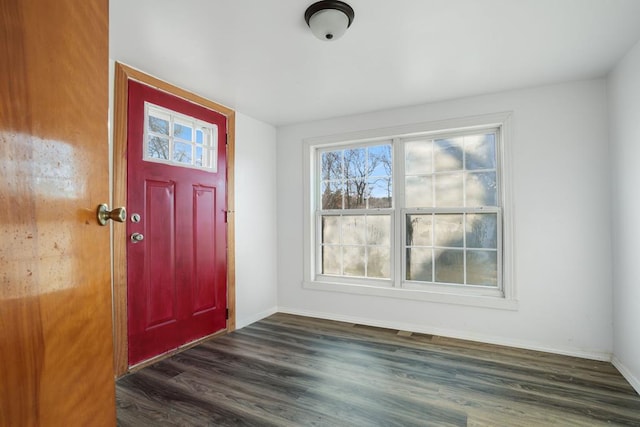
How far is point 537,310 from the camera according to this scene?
2.85m

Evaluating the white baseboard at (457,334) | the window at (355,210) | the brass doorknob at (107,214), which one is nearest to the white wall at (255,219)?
the white baseboard at (457,334)

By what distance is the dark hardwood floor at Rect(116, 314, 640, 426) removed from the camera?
6.21 feet

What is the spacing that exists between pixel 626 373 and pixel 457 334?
1199 millimetres

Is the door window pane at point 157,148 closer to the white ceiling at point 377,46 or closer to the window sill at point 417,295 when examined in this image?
the white ceiling at point 377,46

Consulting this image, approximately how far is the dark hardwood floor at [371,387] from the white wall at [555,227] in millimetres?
211

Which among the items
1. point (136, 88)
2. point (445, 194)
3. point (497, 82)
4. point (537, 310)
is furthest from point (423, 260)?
point (136, 88)

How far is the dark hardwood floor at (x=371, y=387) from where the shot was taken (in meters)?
1.89

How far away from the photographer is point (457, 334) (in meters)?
3.13

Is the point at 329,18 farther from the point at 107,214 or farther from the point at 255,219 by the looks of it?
the point at 255,219

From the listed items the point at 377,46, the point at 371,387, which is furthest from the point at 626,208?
the point at 371,387

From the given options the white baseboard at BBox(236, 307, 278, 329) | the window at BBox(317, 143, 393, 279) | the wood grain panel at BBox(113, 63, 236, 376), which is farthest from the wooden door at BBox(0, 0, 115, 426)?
the window at BBox(317, 143, 393, 279)

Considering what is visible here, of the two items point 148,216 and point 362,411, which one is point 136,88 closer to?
point 148,216

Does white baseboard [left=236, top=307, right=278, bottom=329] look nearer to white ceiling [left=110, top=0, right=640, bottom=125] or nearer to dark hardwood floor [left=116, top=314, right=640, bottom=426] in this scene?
dark hardwood floor [left=116, top=314, right=640, bottom=426]

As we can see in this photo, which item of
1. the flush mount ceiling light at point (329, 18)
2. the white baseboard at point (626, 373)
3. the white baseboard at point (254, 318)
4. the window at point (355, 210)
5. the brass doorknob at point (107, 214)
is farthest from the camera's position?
the window at point (355, 210)
